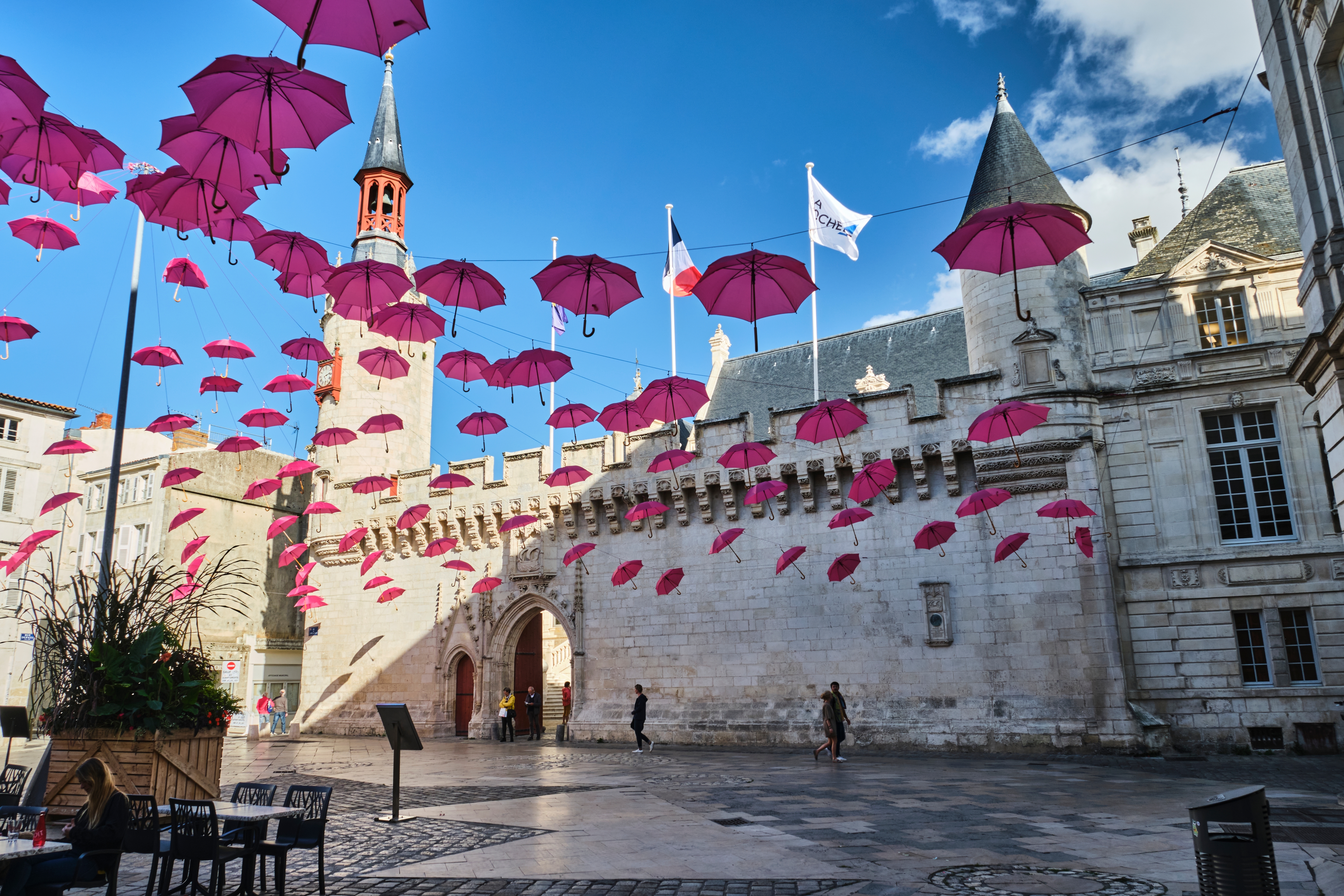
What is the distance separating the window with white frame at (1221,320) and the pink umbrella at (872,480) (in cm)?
649

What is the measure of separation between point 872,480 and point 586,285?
28.6 ft

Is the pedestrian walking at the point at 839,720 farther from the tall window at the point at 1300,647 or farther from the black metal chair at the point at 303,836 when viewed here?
the black metal chair at the point at 303,836

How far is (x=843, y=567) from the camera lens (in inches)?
693

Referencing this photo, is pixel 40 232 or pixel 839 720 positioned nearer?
pixel 40 232

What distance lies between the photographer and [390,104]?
3091 cm

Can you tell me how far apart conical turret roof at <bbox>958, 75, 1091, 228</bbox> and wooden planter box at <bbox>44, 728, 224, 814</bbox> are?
16.8m

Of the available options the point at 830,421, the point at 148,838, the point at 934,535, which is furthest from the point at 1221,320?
the point at 148,838

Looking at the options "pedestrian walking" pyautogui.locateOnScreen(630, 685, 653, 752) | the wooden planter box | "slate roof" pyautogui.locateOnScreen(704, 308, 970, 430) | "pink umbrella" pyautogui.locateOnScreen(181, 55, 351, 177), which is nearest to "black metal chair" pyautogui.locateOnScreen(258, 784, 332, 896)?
the wooden planter box

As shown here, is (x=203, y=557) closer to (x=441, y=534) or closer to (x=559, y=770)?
(x=441, y=534)

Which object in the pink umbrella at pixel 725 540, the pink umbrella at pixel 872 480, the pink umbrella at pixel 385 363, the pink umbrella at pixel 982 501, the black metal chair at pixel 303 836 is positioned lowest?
the black metal chair at pixel 303 836

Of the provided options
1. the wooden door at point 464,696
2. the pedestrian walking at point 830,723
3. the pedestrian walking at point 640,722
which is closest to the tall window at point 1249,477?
the pedestrian walking at point 830,723

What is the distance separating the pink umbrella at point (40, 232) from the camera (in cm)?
1204

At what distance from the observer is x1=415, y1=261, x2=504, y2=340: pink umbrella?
39.1ft

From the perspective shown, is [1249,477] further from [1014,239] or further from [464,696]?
[464,696]
